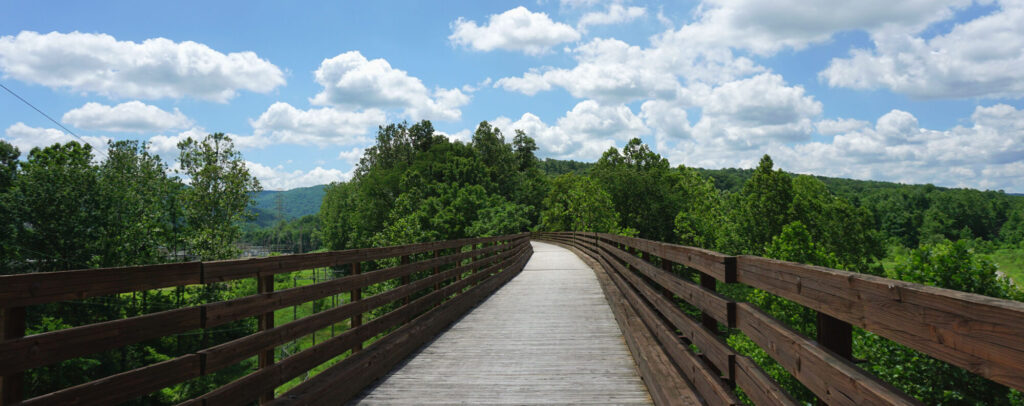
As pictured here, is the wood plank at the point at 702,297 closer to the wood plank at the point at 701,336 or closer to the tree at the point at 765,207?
the wood plank at the point at 701,336

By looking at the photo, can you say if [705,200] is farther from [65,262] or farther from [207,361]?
[207,361]

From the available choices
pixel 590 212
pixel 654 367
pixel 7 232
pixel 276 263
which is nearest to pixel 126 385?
pixel 276 263

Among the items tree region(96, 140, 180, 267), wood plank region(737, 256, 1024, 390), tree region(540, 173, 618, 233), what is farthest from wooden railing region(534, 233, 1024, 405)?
tree region(540, 173, 618, 233)

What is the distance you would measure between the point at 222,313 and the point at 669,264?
3491 mm

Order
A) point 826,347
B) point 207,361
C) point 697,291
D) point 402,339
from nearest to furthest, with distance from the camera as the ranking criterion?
1. point 826,347
2. point 207,361
3. point 697,291
4. point 402,339

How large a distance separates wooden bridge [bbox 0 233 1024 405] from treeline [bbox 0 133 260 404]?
18.5 metres

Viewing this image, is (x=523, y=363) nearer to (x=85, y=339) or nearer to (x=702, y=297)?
(x=702, y=297)

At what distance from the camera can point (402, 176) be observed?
53.5m

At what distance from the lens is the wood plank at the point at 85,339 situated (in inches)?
82.6

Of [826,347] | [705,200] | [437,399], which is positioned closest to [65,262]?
[437,399]

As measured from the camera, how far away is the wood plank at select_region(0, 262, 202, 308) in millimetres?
2146

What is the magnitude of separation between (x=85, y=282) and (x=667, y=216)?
62239 mm

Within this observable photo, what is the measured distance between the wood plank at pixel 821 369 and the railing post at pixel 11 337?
9.53 ft

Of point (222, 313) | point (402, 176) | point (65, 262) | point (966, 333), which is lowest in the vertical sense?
point (65, 262)
